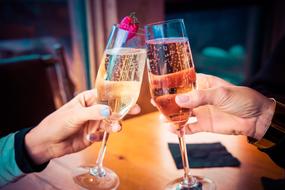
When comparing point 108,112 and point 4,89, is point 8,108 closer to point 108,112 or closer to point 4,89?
point 4,89

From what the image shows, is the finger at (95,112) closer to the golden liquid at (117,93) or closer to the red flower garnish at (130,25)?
the golden liquid at (117,93)

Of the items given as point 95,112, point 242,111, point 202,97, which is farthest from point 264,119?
point 95,112

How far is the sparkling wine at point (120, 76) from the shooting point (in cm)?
89

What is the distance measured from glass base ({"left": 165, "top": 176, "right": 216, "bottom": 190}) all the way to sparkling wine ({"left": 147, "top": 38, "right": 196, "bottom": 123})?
18cm

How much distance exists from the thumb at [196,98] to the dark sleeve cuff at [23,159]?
17.4 inches

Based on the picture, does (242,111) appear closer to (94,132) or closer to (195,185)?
(195,185)

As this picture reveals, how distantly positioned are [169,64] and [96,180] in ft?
1.23

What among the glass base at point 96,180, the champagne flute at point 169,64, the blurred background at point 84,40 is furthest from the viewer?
the blurred background at point 84,40

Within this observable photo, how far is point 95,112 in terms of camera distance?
0.91 m

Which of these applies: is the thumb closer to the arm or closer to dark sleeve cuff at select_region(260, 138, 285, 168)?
the arm

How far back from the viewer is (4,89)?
1.41 metres

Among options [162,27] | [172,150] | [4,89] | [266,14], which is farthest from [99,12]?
[266,14]

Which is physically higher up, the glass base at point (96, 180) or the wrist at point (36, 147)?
the wrist at point (36, 147)

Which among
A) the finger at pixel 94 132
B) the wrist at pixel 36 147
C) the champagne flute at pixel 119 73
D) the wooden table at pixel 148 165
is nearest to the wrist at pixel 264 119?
the wooden table at pixel 148 165
